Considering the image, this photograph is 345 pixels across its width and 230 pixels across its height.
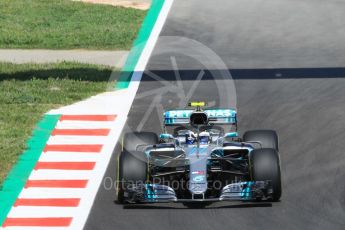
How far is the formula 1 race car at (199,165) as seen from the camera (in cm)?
1811

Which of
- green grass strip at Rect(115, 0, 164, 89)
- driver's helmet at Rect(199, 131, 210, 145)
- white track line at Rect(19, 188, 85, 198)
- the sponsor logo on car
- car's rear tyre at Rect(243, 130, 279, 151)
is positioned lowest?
the sponsor logo on car

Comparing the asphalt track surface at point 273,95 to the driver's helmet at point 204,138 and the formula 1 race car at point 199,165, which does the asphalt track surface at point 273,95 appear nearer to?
the formula 1 race car at point 199,165

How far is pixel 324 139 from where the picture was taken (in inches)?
883

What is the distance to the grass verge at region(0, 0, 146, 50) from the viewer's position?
32.3 m

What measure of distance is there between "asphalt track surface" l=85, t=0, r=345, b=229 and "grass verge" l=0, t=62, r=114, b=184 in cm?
140

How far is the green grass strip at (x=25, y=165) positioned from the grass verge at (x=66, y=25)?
7.72m

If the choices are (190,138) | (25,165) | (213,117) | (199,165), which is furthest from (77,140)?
(199,165)

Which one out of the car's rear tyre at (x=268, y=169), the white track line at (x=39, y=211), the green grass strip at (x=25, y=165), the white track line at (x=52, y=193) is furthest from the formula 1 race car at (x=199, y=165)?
the green grass strip at (x=25, y=165)

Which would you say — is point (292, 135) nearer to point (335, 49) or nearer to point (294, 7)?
point (335, 49)

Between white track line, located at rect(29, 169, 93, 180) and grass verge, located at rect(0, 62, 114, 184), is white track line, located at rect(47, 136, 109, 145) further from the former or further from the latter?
white track line, located at rect(29, 169, 93, 180)

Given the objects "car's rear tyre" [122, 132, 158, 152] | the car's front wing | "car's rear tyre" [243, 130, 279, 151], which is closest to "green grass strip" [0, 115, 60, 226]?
"car's rear tyre" [122, 132, 158, 152]

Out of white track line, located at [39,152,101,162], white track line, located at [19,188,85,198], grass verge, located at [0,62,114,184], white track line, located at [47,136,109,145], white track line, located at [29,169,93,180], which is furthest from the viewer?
grass verge, located at [0,62,114,184]

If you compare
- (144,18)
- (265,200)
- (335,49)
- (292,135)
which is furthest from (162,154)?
(144,18)

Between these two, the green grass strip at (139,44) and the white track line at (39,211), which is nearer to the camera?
the white track line at (39,211)
